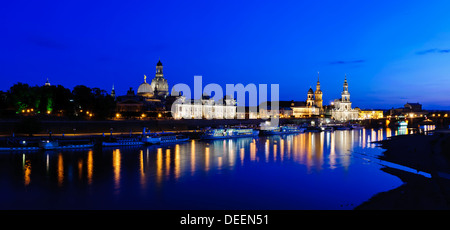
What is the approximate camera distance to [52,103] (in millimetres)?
67688

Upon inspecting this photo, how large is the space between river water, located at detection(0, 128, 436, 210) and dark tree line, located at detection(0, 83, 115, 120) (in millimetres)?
27884

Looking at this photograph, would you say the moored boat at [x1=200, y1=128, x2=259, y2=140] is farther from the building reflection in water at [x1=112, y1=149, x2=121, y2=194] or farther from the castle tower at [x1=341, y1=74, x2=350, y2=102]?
the castle tower at [x1=341, y1=74, x2=350, y2=102]

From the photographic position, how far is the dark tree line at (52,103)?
6412 centimetres

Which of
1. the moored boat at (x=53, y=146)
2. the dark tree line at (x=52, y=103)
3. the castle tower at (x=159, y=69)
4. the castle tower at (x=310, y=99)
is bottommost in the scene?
the moored boat at (x=53, y=146)

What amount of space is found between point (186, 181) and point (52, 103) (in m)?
50.8

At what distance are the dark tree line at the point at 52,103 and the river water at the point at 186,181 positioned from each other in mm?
27884

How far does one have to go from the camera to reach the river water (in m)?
20.8

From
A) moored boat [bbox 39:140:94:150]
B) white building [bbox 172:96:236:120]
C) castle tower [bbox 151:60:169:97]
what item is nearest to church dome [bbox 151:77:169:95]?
castle tower [bbox 151:60:169:97]

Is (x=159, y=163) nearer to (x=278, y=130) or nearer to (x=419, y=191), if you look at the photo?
(x=419, y=191)

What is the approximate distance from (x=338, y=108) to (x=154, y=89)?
98.0m

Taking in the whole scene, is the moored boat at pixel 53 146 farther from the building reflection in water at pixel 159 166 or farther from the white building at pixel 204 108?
the white building at pixel 204 108

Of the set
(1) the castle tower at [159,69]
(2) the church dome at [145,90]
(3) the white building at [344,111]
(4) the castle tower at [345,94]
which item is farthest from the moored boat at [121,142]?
(4) the castle tower at [345,94]
